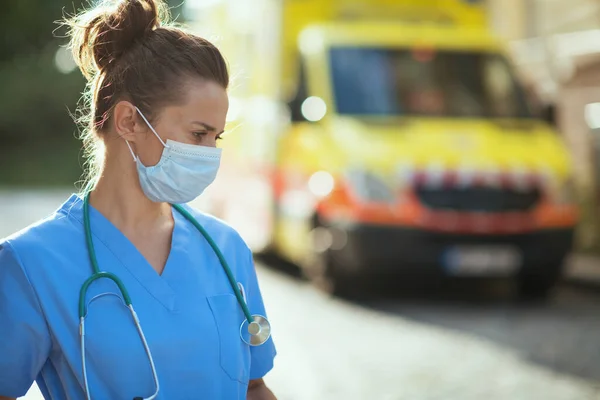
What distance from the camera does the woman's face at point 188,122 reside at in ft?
8.05

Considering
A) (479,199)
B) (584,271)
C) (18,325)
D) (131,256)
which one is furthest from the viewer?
(584,271)

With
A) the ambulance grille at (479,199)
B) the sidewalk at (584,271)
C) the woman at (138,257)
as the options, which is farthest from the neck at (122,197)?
the sidewalk at (584,271)

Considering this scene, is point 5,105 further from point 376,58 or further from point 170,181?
point 170,181

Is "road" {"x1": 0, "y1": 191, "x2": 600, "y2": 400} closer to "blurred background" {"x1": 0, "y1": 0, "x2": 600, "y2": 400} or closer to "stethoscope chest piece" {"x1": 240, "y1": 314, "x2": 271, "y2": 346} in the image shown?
"blurred background" {"x1": 0, "y1": 0, "x2": 600, "y2": 400}

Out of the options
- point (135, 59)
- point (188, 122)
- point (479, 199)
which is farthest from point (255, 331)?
point (479, 199)

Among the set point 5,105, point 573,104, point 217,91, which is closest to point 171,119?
point 217,91

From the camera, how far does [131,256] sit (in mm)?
2404

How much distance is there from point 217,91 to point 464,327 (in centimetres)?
670

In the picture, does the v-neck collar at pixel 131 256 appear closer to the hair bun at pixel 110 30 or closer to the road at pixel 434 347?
the hair bun at pixel 110 30

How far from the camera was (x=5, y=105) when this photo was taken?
155 feet

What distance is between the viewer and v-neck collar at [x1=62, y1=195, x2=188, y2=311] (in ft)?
7.80

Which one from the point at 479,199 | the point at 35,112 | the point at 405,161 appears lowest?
the point at 35,112

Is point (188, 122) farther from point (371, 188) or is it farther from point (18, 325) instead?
point (371, 188)

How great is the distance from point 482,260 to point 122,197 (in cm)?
781
